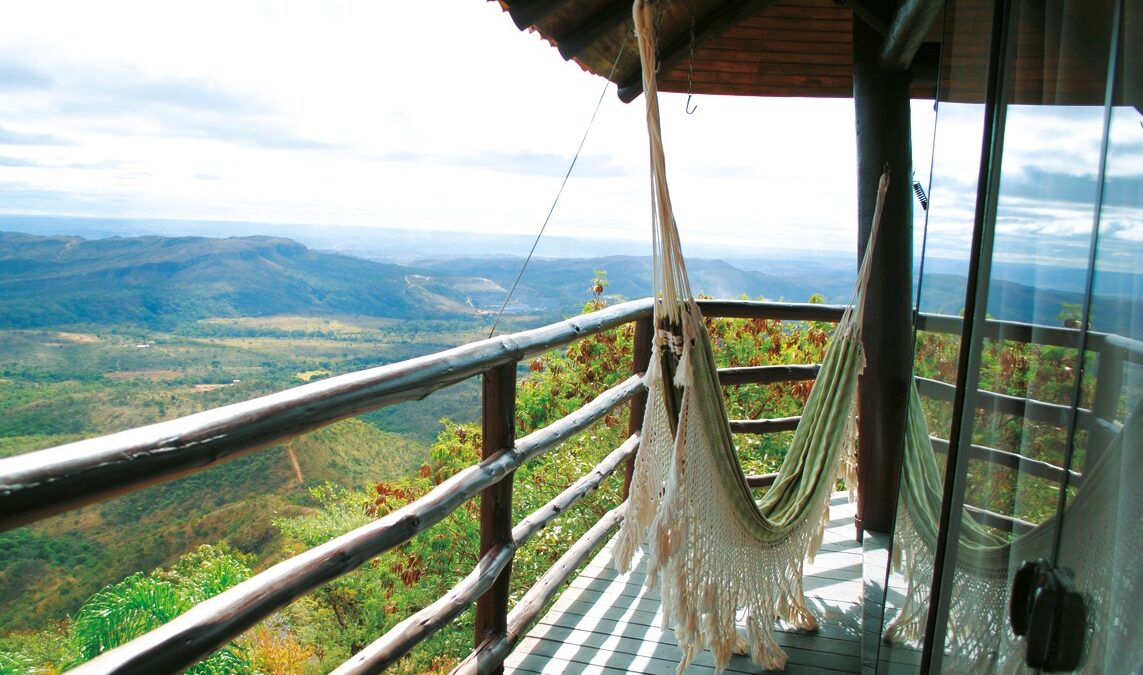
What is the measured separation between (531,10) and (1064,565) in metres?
1.64

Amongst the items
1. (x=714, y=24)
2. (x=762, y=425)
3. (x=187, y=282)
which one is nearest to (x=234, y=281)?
(x=187, y=282)

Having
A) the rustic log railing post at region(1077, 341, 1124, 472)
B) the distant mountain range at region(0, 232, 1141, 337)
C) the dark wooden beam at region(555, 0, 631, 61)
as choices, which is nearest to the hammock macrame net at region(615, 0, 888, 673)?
the dark wooden beam at region(555, 0, 631, 61)

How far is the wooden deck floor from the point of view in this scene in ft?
6.44

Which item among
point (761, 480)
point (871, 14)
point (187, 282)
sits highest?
point (871, 14)

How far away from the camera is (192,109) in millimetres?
39406

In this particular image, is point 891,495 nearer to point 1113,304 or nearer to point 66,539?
point 1113,304

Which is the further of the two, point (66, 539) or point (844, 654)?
point (66, 539)

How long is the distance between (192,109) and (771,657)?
43853 mm

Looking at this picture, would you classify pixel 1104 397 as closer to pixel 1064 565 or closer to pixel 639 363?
pixel 1064 565

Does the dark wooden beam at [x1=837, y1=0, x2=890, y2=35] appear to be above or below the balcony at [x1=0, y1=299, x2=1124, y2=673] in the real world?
above

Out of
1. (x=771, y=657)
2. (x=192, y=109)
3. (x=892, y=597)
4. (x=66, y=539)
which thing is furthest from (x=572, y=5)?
(x=192, y=109)

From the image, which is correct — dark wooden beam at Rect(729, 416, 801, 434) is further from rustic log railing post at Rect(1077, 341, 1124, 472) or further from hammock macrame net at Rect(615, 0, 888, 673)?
rustic log railing post at Rect(1077, 341, 1124, 472)

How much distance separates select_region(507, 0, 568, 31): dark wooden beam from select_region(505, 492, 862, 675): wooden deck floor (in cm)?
154

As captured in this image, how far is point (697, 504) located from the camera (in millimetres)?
1762
